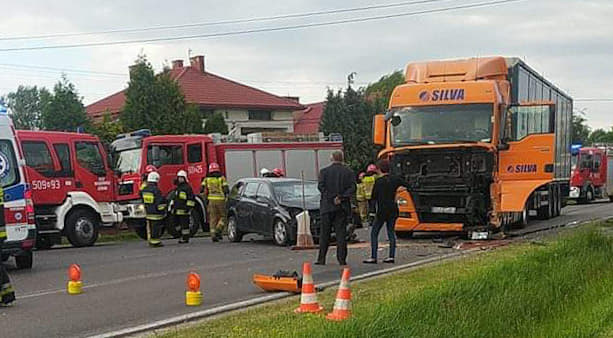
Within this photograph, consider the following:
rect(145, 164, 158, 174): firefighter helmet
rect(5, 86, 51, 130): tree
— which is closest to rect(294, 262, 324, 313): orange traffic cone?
rect(145, 164, 158, 174): firefighter helmet

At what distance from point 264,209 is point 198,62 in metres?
45.5

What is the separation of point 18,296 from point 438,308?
20.6ft

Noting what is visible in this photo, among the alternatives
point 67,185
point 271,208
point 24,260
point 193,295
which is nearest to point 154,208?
point 67,185

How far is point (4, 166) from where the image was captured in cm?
1350

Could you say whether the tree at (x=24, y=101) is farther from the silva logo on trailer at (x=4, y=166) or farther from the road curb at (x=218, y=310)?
the road curb at (x=218, y=310)

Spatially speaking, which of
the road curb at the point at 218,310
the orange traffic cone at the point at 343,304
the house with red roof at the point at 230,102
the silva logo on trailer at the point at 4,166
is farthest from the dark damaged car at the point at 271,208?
the house with red roof at the point at 230,102

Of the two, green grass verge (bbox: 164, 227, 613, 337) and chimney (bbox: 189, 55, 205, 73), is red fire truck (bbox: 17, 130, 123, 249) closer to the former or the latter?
green grass verge (bbox: 164, 227, 613, 337)

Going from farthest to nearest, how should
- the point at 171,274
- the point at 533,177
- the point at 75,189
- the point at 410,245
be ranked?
the point at 75,189 < the point at 533,177 < the point at 410,245 < the point at 171,274

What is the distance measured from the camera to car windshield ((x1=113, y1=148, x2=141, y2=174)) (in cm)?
2277

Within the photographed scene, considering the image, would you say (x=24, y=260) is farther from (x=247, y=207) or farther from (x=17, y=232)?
(x=247, y=207)

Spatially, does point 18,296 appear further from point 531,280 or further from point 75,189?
point 75,189

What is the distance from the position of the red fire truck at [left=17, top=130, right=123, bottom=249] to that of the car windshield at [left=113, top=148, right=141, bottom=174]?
2.71 m

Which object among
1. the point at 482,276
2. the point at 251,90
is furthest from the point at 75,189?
the point at 251,90

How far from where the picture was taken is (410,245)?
16297 mm
